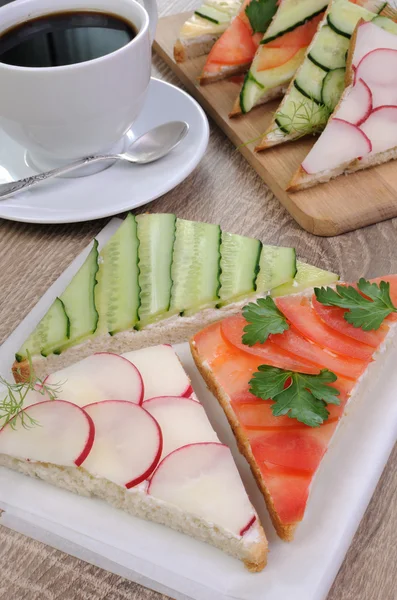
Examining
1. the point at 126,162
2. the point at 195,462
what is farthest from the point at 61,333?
the point at 126,162

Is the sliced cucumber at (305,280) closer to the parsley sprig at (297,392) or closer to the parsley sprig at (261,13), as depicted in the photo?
the parsley sprig at (297,392)

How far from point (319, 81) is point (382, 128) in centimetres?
31

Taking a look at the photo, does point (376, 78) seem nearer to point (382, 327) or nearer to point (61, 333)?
point (382, 327)

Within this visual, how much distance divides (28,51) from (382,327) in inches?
50.2

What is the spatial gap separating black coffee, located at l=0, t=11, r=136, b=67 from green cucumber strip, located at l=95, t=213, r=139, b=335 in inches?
20.4

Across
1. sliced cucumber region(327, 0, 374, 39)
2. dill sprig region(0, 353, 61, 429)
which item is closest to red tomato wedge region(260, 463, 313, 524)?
dill sprig region(0, 353, 61, 429)

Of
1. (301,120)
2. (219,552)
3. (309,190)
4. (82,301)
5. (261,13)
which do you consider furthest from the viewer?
(261,13)

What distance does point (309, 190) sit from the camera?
2162 mm

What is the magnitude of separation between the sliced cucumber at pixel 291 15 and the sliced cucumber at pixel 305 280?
106cm

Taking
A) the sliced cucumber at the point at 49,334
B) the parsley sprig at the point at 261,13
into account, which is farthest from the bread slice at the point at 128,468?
the parsley sprig at the point at 261,13

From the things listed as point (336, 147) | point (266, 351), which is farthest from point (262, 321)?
point (336, 147)

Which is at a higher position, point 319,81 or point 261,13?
point 261,13

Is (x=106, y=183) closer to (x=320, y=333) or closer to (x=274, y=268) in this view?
(x=274, y=268)

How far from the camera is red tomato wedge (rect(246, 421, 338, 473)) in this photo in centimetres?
139
